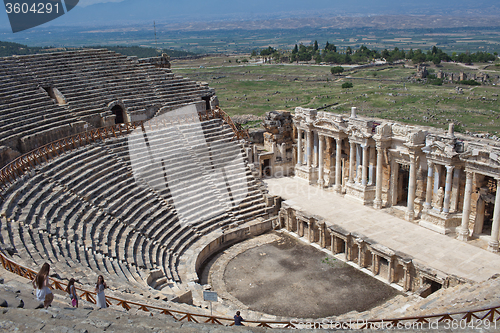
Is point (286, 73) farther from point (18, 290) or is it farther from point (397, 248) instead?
point (18, 290)

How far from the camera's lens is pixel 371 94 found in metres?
73.8

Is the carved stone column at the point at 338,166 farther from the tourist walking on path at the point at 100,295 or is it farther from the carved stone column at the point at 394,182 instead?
the tourist walking on path at the point at 100,295

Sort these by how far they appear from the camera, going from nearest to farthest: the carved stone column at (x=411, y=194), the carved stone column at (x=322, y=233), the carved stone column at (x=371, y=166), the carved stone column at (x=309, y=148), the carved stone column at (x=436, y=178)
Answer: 1. the carved stone column at (x=436, y=178)
2. the carved stone column at (x=322, y=233)
3. the carved stone column at (x=411, y=194)
4. the carved stone column at (x=371, y=166)
5. the carved stone column at (x=309, y=148)

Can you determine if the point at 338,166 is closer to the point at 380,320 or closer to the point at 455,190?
the point at 455,190

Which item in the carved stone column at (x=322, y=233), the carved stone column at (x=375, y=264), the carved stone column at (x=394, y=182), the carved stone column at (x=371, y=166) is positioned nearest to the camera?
the carved stone column at (x=375, y=264)

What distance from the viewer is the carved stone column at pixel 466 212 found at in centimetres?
2278

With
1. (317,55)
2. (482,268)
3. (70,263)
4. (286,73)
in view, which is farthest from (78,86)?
(317,55)

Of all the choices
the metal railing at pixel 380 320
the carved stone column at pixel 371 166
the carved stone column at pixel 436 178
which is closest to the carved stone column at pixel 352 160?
the carved stone column at pixel 371 166

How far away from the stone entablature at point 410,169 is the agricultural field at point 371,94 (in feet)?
82.6

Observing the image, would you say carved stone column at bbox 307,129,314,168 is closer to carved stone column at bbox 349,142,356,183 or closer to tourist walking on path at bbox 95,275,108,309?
carved stone column at bbox 349,142,356,183

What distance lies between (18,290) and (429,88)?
79702 millimetres

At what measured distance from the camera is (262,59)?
158 m

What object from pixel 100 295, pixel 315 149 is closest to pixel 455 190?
pixel 315 149

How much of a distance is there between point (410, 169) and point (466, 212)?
3919 millimetres
